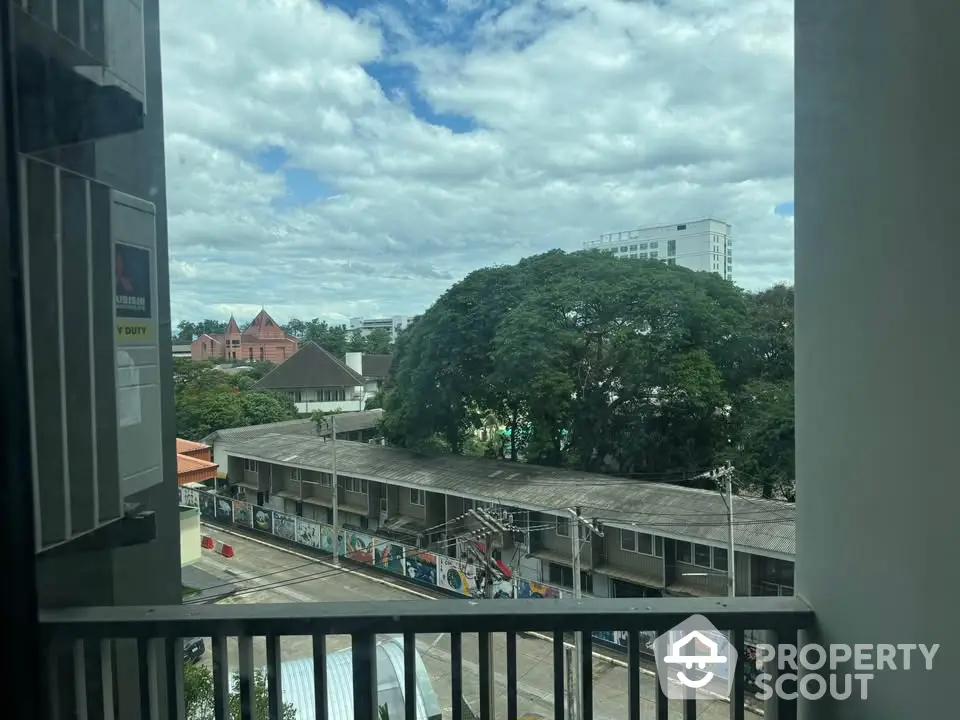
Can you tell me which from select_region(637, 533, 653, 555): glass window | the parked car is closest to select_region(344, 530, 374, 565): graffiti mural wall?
the parked car

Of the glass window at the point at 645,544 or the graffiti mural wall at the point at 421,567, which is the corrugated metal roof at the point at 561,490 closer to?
the glass window at the point at 645,544

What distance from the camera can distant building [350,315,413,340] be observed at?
1560mm

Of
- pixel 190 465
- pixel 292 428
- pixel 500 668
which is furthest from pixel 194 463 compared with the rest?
pixel 500 668

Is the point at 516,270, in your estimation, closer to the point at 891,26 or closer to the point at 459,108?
the point at 459,108

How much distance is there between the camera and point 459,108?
1.54 meters

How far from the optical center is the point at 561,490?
1408 mm

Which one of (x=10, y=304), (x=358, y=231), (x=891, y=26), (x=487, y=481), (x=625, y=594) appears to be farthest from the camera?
(x=358, y=231)

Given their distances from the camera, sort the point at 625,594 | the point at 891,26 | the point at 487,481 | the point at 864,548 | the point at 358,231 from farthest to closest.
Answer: the point at 358,231, the point at 487,481, the point at 625,594, the point at 864,548, the point at 891,26

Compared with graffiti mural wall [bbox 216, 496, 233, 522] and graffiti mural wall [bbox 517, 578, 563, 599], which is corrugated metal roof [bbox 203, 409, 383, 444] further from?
graffiti mural wall [bbox 517, 578, 563, 599]

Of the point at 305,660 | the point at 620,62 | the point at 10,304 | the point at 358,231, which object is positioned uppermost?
the point at 620,62

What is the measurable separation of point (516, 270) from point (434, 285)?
203mm

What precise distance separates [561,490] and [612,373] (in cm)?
28

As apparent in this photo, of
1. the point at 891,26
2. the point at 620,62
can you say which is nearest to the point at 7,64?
the point at 620,62

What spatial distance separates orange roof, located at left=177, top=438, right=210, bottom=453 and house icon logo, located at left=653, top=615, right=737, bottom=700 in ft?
3.70
